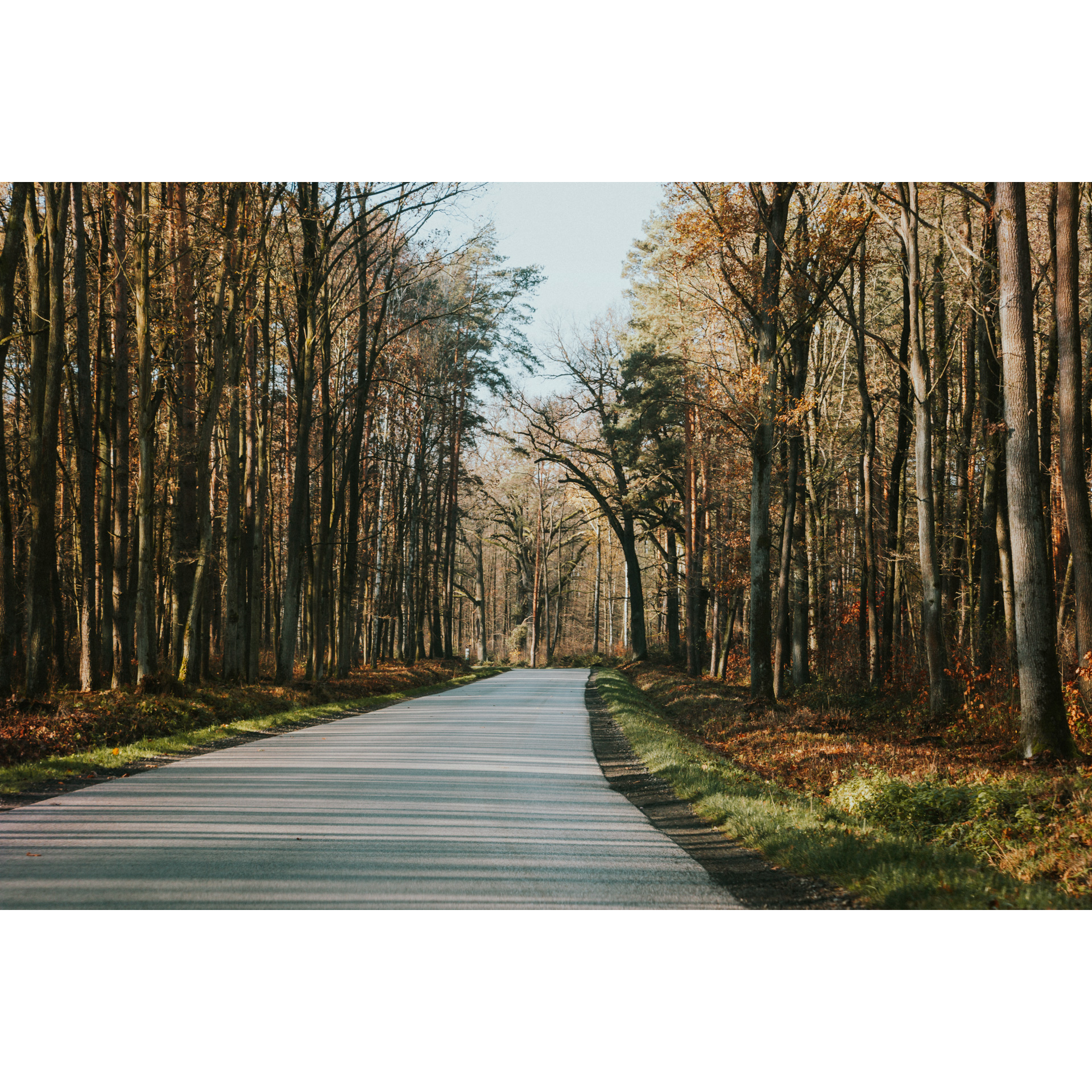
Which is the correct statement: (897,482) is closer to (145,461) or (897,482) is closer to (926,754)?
(926,754)

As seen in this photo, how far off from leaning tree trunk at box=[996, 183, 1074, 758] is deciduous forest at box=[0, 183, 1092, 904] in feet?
0.12

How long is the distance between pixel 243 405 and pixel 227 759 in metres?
16.1

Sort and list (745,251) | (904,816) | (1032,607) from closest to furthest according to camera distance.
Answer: (904,816)
(1032,607)
(745,251)

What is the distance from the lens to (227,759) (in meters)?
10.8

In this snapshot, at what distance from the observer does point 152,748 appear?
11539 mm

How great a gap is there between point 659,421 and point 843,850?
2837 centimetres

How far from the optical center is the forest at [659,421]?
45.0ft

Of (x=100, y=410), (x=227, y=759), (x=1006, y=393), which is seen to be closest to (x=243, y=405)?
(x=100, y=410)

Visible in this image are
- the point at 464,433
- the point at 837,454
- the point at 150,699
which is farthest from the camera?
the point at 464,433

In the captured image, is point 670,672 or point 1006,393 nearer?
point 1006,393

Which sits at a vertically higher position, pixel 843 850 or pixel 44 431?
pixel 44 431

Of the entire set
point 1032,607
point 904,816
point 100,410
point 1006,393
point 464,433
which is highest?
point 464,433

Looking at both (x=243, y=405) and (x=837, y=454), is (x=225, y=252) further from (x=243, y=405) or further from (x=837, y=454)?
(x=837, y=454)

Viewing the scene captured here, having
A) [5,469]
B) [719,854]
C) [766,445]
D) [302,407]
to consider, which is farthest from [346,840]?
[302,407]
